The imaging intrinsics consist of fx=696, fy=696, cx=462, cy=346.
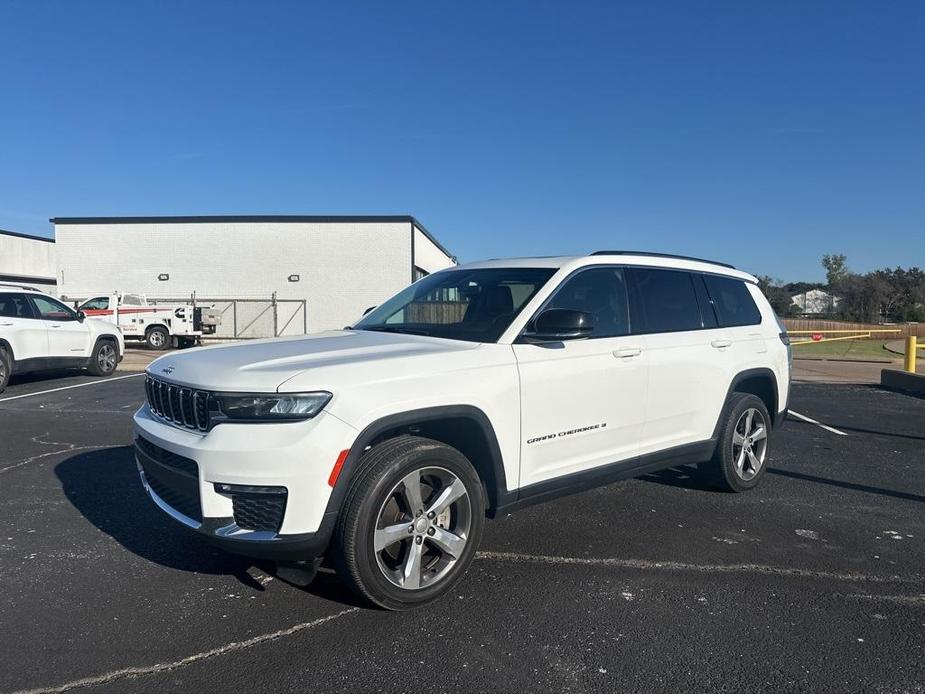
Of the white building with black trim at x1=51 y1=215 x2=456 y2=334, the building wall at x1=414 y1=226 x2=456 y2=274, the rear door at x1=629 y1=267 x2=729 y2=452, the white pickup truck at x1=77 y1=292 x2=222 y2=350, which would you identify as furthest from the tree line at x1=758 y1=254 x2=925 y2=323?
the rear door at x1=629 y1=267 x2=729 y2=452

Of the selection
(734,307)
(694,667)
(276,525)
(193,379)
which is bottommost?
(694,667)

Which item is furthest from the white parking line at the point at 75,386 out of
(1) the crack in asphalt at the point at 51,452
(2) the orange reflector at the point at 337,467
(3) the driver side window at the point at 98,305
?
(2) the orange reflector at the point at 337,467

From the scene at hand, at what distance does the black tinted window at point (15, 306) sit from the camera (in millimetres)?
11539

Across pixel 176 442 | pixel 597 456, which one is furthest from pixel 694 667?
pixel 176 442

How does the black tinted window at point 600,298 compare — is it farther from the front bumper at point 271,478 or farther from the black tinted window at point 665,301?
the front bumper at point 271,478

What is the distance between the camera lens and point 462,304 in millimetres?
4680

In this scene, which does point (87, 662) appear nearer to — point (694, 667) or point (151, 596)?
point (151, 596)

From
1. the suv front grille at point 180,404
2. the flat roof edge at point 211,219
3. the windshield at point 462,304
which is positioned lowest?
the suv front grille at point 180,404

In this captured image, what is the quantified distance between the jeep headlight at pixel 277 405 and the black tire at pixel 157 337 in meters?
21.6

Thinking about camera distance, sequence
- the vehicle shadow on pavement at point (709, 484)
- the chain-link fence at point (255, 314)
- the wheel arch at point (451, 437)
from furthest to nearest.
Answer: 1. the chain-link fence at point (255, 314)
2. the vehicle shadow on pavement at point (709, 484)
3. the wheel arch at point (451, 437)

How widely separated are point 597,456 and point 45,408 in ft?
28.4

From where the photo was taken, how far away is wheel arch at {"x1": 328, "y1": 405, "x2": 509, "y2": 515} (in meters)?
3.23

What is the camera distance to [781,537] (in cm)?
460

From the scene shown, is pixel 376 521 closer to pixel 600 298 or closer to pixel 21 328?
pixel 600 298
